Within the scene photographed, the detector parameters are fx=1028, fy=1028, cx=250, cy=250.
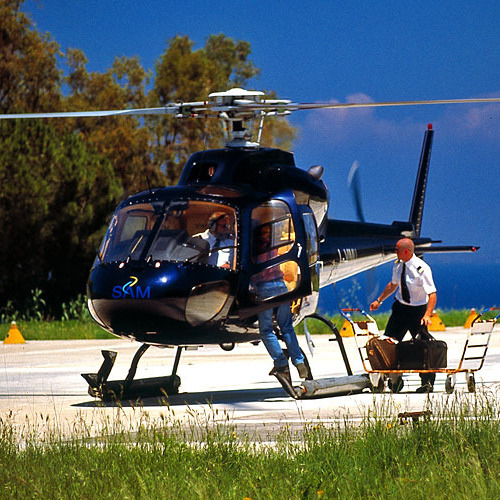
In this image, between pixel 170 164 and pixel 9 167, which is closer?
pixel 9 167

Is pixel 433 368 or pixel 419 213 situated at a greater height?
pixel 419 213

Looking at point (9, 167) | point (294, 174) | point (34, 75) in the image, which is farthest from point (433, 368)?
point (34, 75)

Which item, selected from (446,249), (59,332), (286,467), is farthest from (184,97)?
(286,467)

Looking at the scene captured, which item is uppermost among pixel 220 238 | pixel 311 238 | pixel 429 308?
pixel 311 238

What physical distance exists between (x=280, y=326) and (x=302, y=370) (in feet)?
2.25

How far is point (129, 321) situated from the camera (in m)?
11.9

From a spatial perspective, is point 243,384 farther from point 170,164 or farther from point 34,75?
point 170,164

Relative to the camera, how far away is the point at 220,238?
12211 mm

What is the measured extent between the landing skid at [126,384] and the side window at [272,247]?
1605mm

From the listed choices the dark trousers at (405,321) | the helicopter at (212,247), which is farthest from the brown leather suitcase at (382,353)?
the helicopter at (212,247)

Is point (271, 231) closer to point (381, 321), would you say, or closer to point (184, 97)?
point (381, 321)

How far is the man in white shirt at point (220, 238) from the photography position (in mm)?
12148

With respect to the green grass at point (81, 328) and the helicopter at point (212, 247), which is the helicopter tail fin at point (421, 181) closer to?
the helicopter at point (212, 247)

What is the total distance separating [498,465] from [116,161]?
39.1m
